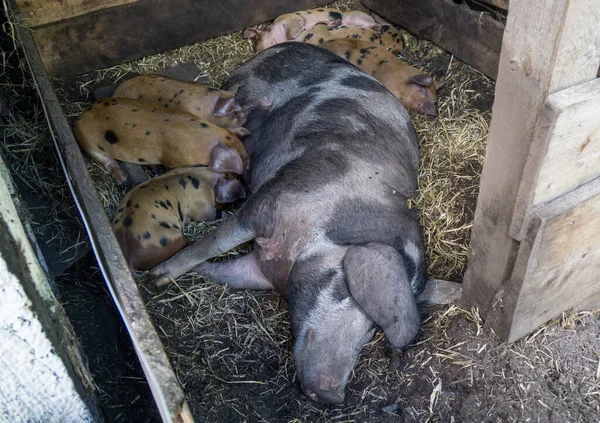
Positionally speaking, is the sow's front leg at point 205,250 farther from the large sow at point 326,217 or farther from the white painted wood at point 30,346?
the white painted wood at point 30,346

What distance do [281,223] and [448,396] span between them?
3.81ft

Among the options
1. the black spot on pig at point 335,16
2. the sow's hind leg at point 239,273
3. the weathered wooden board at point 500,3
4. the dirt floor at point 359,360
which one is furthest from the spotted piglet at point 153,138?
the weathered wooden board at point 500,3

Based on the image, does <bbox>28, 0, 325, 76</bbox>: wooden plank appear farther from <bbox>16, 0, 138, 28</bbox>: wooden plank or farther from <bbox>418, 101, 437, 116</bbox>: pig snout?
<bbox>418, 101, 437, 116</bbox>: pig snout

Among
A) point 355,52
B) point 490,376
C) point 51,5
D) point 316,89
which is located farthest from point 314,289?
point 51,5

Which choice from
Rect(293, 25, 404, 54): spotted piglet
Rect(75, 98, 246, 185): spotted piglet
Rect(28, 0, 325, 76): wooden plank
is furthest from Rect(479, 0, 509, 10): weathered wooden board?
Rect(75, 98, 246, 185): spotted piglet

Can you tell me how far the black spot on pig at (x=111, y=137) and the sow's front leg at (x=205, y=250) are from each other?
891 mm

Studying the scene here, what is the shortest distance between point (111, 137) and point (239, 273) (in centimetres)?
119

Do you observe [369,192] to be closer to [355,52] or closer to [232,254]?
[232,254]

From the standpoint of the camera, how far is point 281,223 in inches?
125

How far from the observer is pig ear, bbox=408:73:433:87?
4317 millimetres

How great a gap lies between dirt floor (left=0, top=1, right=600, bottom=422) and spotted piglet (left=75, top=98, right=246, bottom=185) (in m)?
0.39

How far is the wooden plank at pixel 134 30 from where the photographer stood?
4.70 metres

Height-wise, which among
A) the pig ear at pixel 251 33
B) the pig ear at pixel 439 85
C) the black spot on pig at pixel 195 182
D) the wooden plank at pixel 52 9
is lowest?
the pig ear at pixel 439 85

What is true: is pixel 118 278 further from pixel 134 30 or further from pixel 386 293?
pixel 134 30
